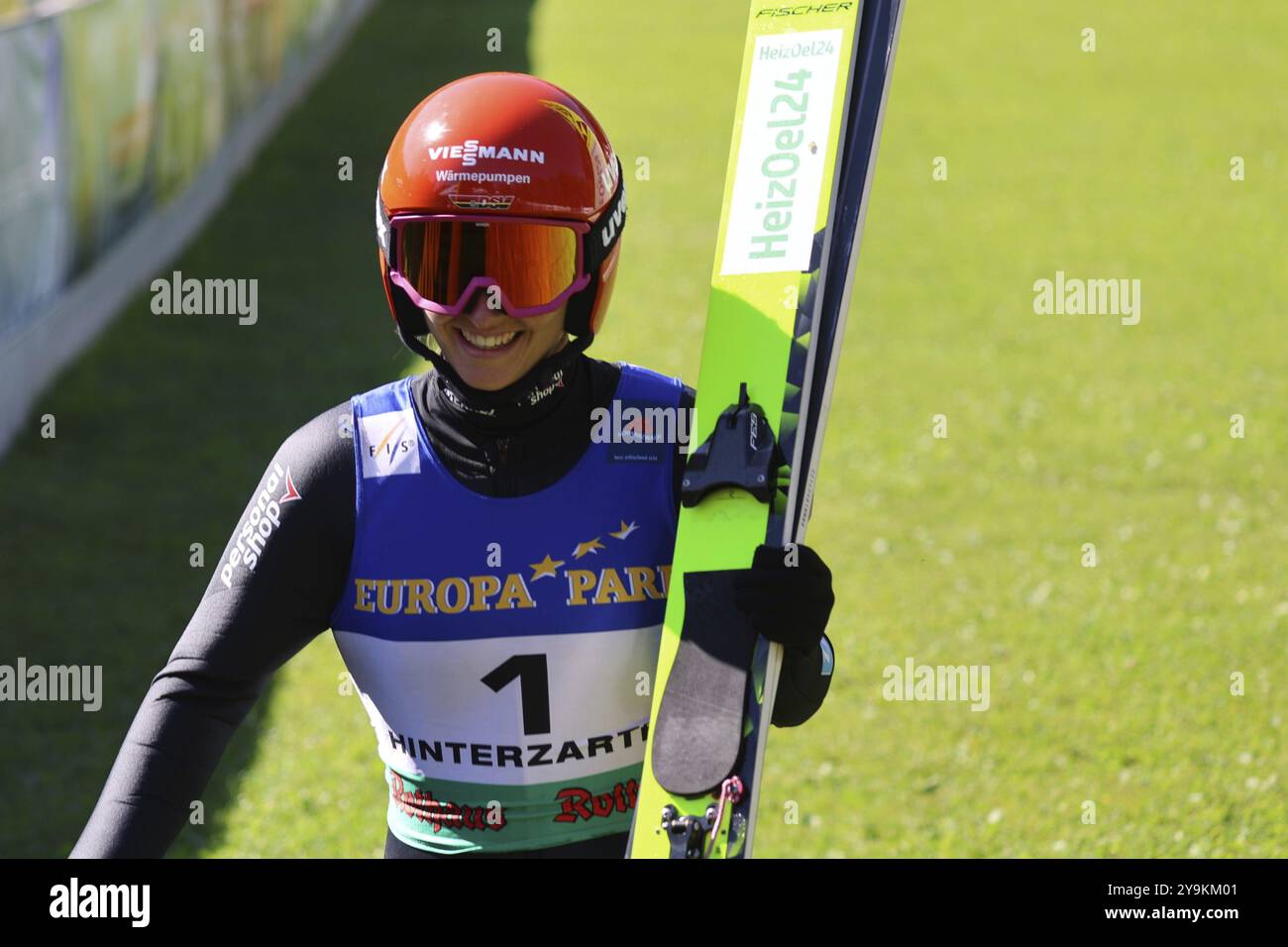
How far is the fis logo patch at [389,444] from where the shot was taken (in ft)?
10.8

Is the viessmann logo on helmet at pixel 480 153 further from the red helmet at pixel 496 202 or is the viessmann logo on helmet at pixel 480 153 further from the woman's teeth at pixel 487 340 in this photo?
the woman's teeth at pixel 487 340

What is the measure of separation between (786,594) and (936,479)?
26.6 feet

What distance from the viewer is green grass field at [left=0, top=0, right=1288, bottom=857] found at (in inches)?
285

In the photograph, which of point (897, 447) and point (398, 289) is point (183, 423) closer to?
point (897, 447)

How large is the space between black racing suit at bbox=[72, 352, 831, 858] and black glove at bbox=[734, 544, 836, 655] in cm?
14

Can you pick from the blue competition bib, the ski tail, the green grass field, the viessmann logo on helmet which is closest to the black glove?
the ski tail

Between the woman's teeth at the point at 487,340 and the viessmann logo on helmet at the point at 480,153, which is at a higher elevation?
the viessmann logo on helmet at the point at 480,153

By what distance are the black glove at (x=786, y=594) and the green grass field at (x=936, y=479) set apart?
150 inches

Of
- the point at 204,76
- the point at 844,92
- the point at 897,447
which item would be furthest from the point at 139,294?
the point at 844,92

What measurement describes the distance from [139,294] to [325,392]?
2.75 meters

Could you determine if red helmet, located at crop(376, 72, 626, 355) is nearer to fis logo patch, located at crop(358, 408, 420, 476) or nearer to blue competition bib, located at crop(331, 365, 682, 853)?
fis logo patch, located at crop(358, 408, 420, 476)

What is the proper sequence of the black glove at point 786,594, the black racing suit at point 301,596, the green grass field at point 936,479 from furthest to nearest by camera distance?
the green grass field at point 936,479 < the black glove at point 786,594 < the black racing suit at point 301,596

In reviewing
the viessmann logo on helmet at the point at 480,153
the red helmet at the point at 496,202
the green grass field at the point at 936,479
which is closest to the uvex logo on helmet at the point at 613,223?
the red helmet at the point at 496,202

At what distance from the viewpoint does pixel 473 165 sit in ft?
10.3
